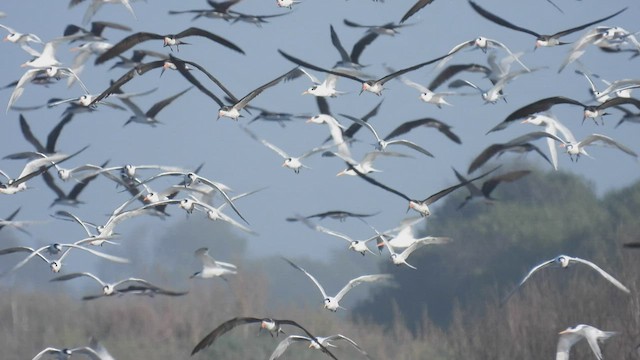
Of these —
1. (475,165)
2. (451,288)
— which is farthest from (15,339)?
(451,288)

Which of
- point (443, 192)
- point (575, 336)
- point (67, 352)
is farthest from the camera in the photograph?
point (67, 352)

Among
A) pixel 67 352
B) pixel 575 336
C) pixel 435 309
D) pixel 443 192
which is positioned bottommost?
pixel 435 309

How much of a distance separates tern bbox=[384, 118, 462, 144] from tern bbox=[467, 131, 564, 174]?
3.98ft

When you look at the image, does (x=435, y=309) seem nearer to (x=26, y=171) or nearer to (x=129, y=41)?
(x=26, y=171)

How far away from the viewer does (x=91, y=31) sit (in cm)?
1952

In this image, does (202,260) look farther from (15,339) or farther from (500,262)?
(500,262)

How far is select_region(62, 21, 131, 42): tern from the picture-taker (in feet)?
62.4

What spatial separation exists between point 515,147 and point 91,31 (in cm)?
656

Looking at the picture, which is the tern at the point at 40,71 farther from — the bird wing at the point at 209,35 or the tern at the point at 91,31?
the bird wing at the point at 209,35

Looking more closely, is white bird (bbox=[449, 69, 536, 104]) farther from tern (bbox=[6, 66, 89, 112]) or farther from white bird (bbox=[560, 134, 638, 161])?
tern (bbox=[6, 66, 89, 112])

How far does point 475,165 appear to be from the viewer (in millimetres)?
17812

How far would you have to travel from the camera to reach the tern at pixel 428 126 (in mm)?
19688

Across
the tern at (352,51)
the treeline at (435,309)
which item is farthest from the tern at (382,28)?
the treeline at (435,309)

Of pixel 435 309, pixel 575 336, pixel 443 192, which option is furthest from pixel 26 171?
pixel 435 309
